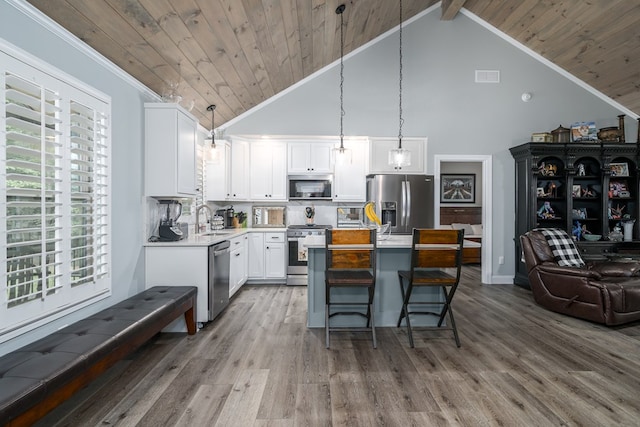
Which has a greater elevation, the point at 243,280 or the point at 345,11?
the point at 345,11

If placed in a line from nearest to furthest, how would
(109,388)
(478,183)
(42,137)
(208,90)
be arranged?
1. (42,137)
2. (109,388)
3. (208,90)
4. (478,183)

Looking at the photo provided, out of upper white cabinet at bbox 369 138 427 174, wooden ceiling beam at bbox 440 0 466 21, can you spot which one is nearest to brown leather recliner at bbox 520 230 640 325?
upper white cabinet at bbox 369 138 427 174

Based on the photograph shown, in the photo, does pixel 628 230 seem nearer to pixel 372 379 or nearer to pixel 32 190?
pixel 372 379

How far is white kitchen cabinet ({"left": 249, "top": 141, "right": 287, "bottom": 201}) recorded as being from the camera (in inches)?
210

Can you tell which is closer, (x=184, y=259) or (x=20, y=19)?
(x=20, y=19)

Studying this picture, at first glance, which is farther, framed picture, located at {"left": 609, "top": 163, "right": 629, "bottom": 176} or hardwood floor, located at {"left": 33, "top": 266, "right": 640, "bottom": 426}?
framed picture, located at {"left": 609, "top": 163, "right": 629, "bottom": 176}

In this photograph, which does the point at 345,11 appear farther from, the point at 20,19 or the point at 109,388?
the point at 109,388

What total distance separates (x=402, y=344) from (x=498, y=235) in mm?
3430

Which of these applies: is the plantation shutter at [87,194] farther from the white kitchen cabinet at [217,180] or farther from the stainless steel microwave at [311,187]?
the stainless steel microwave at [311,187]

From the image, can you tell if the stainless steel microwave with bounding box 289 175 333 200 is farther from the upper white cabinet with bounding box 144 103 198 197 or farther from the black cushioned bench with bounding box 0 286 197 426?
the black cushioned bench with bounding box 0 286 197 426

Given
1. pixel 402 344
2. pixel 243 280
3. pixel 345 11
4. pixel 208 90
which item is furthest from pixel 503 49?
pixel 243 280

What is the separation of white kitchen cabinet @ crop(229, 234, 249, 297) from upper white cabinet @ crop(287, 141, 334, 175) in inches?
53.7

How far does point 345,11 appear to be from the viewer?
4.06 meters

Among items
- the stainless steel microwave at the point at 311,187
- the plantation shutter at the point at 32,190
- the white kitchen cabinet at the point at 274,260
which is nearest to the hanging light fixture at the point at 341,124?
the stainless steel microwave at the point at 311,187
